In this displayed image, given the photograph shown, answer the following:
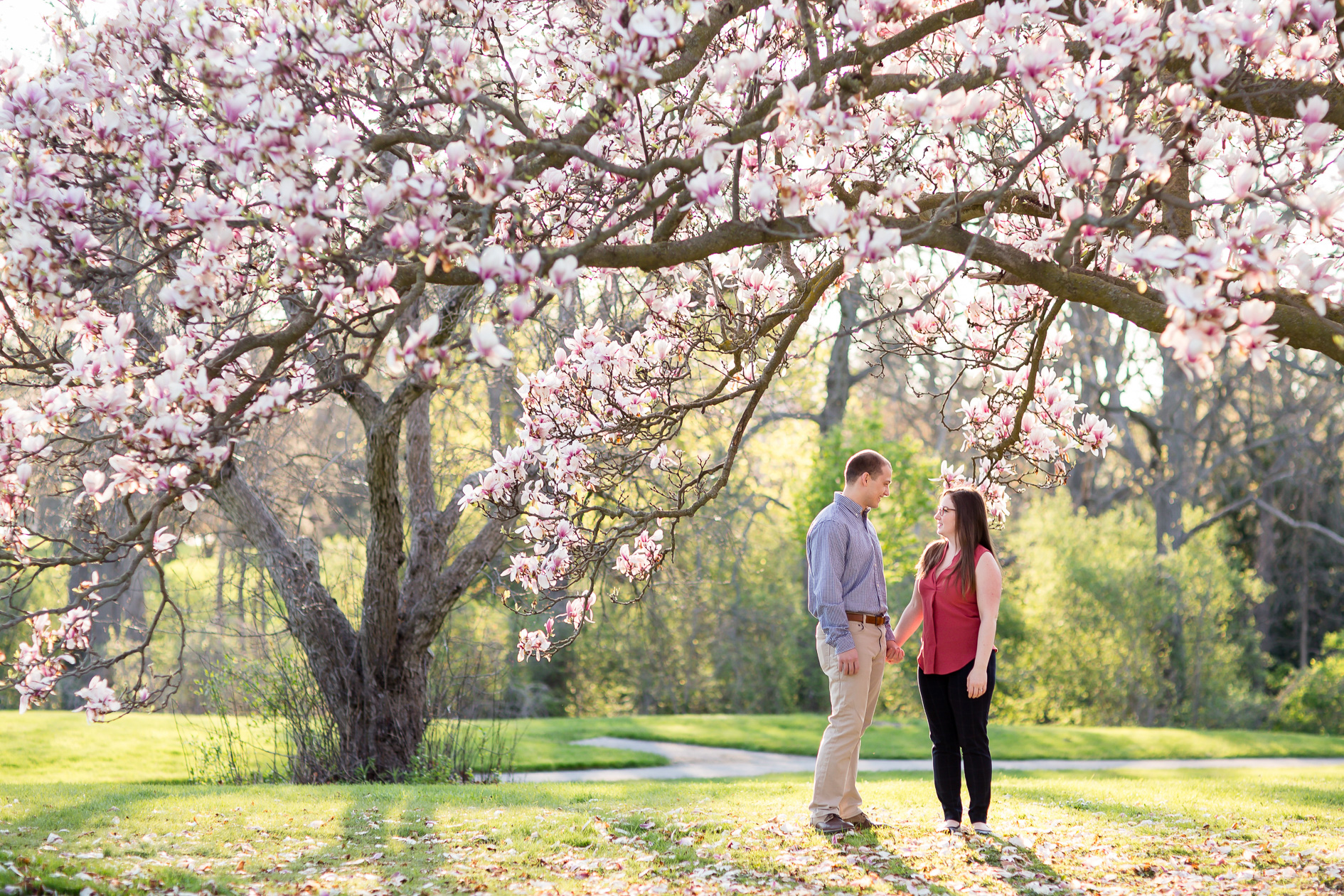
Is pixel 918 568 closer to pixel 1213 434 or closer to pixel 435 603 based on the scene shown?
pixel 435 603

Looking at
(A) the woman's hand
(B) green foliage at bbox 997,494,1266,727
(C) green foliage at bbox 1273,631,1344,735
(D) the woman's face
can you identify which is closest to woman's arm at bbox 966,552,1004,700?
(A) the woman's hand

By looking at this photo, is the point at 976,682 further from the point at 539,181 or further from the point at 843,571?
the point at 539,181

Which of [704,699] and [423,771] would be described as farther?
[704,699]

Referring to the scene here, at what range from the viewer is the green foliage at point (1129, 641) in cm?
1545

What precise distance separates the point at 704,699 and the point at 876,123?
15687 mm

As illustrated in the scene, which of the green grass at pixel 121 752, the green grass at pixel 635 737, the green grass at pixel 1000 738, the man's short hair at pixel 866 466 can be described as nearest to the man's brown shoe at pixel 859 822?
the man's short hair at pixel 866 466

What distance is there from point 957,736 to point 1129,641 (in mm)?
11756

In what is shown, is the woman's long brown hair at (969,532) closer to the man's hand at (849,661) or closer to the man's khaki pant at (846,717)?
the man's khaki pant at (846,717)

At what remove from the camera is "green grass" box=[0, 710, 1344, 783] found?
980 centimetres

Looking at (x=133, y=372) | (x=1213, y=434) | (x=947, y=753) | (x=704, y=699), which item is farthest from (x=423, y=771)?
(x=1213, y=434)

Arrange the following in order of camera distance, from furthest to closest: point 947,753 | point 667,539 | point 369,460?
1. point 667,539
2. point 369,460
3. point 947,753

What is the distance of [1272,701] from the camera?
1659 centimetres

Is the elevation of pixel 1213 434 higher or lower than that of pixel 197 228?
higher

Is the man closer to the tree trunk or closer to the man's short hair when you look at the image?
the man's short hair
